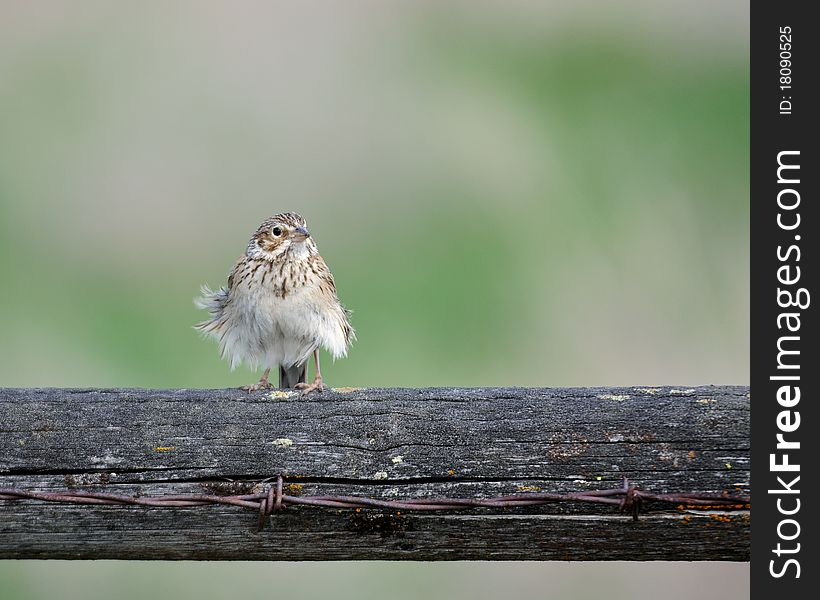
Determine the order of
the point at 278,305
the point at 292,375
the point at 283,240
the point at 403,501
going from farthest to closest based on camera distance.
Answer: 1. the point at 292,375
2. the point at 283,240
3. the point at 278,305
4. the point at 403,501

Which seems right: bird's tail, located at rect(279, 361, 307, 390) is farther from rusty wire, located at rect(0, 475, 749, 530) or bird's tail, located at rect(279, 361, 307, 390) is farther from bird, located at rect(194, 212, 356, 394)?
rusty wire, located at rect(0, 475, 749, 530)

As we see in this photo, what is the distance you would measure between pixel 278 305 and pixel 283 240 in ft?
1.18

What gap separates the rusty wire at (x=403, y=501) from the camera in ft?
8.64

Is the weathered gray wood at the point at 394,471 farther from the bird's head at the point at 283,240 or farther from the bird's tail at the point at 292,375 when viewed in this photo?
the bird's tail at the point at 292,375

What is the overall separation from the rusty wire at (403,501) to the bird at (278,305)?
2.23 meters

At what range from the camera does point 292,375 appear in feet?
18.2

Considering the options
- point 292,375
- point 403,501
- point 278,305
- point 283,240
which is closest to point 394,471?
point 403,501

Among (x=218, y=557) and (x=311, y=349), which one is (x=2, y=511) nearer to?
(x=218, y=557)

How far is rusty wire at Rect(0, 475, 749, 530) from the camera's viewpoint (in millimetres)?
2635

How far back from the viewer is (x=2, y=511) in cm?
270

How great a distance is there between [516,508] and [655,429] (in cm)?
44

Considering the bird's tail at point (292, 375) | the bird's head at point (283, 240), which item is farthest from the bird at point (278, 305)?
the bird's tail at point (292, 375)

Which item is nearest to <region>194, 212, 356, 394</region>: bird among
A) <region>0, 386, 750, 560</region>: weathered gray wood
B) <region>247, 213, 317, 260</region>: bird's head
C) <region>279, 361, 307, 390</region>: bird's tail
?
<region>247, 213, 317, 260</region>: bird's head

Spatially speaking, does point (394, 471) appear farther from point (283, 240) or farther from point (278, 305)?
point (283, 240)
